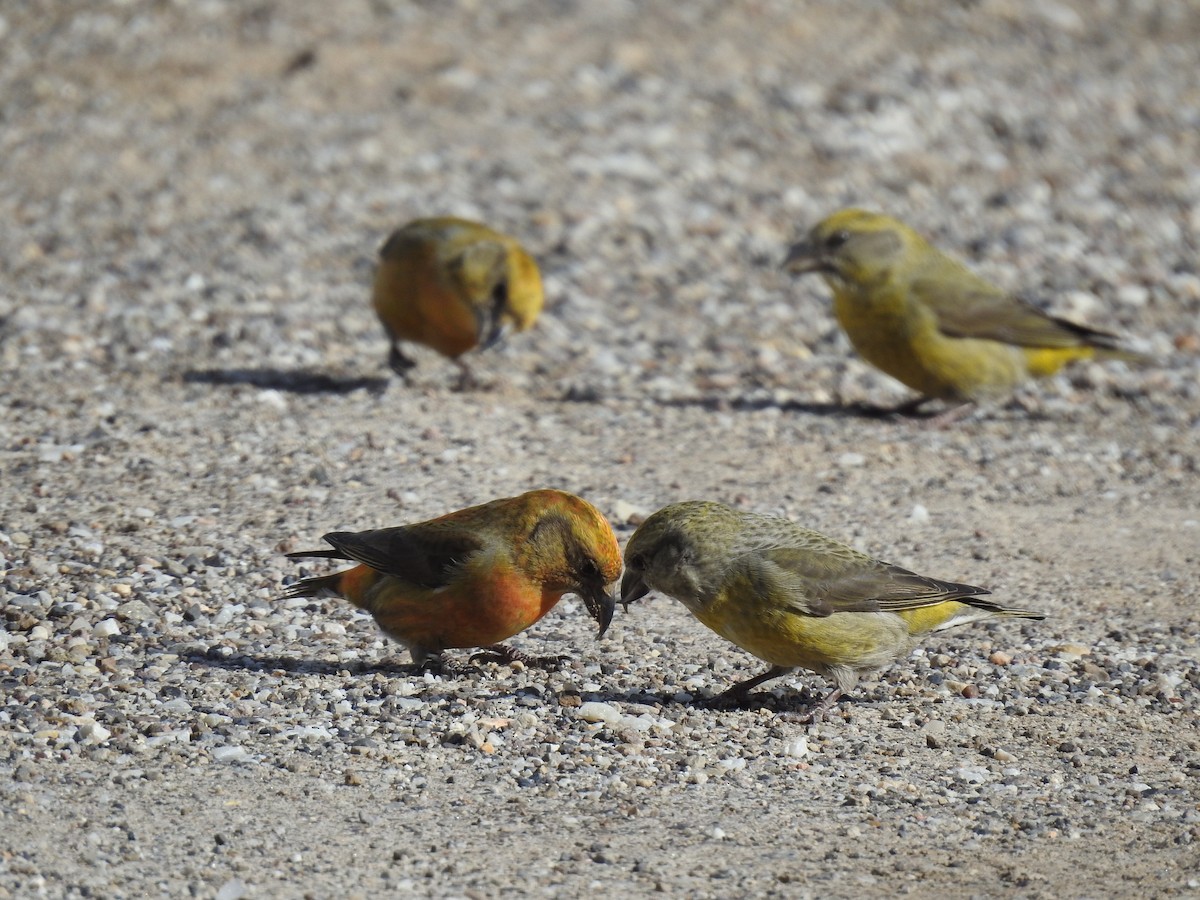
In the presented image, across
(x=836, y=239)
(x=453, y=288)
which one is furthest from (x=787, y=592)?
(x=836, y=239)

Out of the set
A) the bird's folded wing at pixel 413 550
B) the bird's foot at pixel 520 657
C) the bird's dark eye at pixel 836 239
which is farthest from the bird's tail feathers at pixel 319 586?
the bird's dark eye at pixel 836 239

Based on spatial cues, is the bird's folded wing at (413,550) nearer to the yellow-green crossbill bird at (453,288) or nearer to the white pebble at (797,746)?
the white pebble at (797,746)

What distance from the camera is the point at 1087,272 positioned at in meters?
11.0

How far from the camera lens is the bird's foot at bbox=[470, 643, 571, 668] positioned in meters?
5.61

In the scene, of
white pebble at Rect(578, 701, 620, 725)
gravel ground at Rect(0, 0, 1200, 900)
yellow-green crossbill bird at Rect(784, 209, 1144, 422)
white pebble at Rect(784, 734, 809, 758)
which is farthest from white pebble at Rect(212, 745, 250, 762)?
yellow-green crossbill bird at Rect(784, 209, 1144, 422)

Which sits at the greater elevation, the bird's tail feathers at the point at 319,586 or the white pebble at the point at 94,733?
the bird's tail feathers at the point at 319,586

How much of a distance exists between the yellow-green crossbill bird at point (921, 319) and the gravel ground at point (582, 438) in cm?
34

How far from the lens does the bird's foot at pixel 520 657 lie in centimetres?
561

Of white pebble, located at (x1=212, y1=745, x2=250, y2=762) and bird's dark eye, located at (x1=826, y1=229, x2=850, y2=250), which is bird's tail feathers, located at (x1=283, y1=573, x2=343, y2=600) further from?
bird's dark eye, located at (x1=826, y1=229, x2=850, y2=250)

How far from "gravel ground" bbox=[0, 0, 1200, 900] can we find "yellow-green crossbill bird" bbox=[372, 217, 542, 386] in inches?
16.4

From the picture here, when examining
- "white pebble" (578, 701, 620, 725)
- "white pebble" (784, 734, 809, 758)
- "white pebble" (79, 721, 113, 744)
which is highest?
"white pebble" (79, 721, 113, 744)

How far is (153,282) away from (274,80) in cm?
355

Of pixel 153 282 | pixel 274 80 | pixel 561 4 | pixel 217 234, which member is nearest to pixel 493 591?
pixel 153 282

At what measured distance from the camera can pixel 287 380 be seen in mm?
8664
